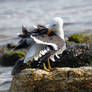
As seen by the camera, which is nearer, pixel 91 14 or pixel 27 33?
pixel 27 33

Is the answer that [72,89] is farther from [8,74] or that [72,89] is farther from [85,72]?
[8,74]

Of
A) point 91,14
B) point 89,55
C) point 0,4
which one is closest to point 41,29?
point 89,55

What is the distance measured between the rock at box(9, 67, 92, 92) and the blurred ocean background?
10640 millimetres

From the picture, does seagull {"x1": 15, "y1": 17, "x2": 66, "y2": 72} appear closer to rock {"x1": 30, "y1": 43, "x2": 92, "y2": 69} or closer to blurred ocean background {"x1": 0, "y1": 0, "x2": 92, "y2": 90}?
rock {"x1": 30, "y1": 43, "x2": 92, "y2": 69}

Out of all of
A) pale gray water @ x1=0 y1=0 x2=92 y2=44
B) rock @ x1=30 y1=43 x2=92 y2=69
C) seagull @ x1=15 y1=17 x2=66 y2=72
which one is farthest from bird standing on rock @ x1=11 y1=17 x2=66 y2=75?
pale gray water @ x1=0 y1=0 x2=92 y2=44

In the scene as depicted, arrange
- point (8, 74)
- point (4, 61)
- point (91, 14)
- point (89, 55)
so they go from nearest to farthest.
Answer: point (89, 55) < point (8, 74) < point (4, 61) < point (91, 14)

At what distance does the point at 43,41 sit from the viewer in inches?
275

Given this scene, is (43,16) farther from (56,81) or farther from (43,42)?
(56,81)

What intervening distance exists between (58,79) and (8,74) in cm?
432

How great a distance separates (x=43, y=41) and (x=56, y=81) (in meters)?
0.90

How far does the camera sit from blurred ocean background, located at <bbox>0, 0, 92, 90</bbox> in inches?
797

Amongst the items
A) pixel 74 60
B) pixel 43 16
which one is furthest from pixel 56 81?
pixel 43 16

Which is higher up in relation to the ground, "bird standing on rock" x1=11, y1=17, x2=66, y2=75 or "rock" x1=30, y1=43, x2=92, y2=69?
"bird standing on rock" x1=11, y1=17, x2=66, y2=75

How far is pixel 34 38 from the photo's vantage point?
6941 millimetres
